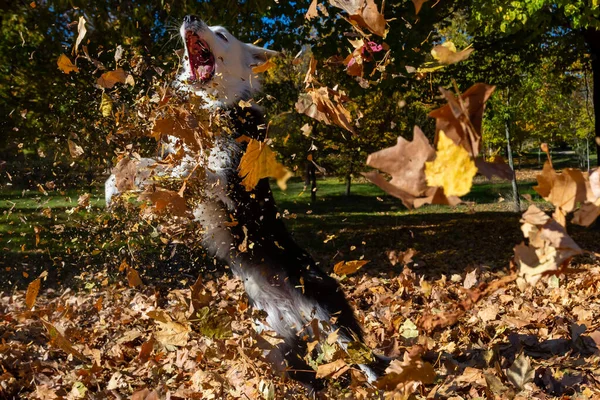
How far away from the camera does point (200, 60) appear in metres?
3.39

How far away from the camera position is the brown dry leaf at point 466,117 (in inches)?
53.6

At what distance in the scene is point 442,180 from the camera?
4.54 ft

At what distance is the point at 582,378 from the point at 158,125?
2.64 metres

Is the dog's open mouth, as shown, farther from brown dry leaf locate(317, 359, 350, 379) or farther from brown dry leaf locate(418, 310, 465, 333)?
brown dry leaf locate(418, 310, 465, 333)

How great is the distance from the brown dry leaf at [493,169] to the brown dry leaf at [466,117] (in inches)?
1.3

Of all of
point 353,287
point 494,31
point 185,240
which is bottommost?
point 353,287

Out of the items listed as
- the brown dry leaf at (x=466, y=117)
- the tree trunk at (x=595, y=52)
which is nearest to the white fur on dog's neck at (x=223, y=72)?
the brown dry leaf at (x=466, y=117)

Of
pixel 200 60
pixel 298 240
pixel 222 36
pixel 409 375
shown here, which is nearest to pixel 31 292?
pixel 200 60

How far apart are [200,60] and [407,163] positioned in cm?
233

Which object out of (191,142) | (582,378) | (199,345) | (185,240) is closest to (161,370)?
(199,345)

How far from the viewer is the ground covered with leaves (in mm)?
2762

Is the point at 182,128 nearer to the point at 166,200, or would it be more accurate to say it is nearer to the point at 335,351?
the point at 166,200

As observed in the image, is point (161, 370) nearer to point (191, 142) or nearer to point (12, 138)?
point (191, 142)

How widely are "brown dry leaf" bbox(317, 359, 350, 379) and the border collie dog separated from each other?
5.7 inches
